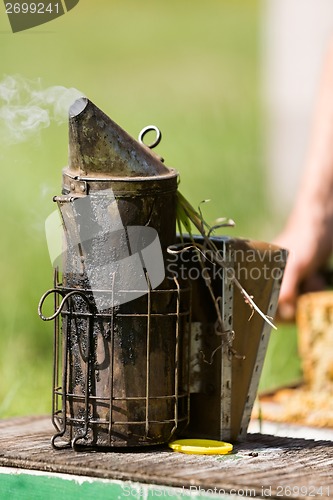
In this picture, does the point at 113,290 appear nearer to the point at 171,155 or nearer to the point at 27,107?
the point at 27,107

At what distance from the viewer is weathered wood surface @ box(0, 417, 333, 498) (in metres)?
3.29

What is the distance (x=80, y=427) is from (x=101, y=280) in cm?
47

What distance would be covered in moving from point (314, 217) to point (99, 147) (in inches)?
94.8

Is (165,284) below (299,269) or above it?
above

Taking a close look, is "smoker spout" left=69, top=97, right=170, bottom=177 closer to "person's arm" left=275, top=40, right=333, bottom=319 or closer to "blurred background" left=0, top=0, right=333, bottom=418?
"blurred background" left=0, top=0, right=333, bottom=418

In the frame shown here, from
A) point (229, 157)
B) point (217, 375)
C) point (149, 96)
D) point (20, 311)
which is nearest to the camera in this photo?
point (217, 375)

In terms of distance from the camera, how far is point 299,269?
5.69 metres

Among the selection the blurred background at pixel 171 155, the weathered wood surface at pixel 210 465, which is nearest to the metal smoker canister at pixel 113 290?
the weathered wood surface at pixel 210 465

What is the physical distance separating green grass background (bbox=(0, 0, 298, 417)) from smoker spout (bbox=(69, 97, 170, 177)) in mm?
289

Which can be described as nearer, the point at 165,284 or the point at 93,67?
the point at 165,284

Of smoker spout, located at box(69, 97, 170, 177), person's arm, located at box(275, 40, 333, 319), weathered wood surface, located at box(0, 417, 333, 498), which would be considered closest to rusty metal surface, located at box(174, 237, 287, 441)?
weathered wood surface, located at box(0, 417, 333, 498)

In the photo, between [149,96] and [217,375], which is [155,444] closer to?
[217,375]

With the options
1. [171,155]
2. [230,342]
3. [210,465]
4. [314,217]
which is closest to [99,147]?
[230,342]

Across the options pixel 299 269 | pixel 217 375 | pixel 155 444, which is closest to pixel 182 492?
pixel 155 444
